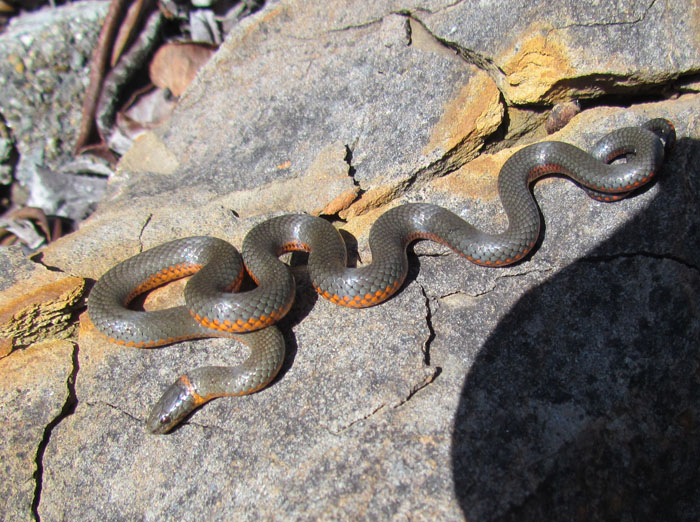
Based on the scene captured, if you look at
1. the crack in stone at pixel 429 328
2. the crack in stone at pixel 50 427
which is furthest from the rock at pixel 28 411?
the crack in stone at pixel 429 328

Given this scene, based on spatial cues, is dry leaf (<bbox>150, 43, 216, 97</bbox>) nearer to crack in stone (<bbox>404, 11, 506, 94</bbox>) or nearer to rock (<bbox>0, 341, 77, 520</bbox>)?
crack in stone (<bbox>404, 11, 506, 94</bbox>)

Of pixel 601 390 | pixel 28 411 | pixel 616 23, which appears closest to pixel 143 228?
pixel 28 411

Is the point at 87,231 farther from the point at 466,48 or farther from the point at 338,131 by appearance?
the point at 466,48

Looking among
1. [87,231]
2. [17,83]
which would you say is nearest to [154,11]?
[17,83]

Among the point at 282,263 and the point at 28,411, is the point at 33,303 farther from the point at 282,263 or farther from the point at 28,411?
the point at 282,263

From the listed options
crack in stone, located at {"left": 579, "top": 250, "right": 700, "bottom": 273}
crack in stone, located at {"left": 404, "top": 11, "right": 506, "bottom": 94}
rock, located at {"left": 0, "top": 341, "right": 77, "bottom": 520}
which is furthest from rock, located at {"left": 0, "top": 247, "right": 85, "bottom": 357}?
crack in stone, located at {"left": 579, "top": 250, "right": 700, "bottom": 273}
